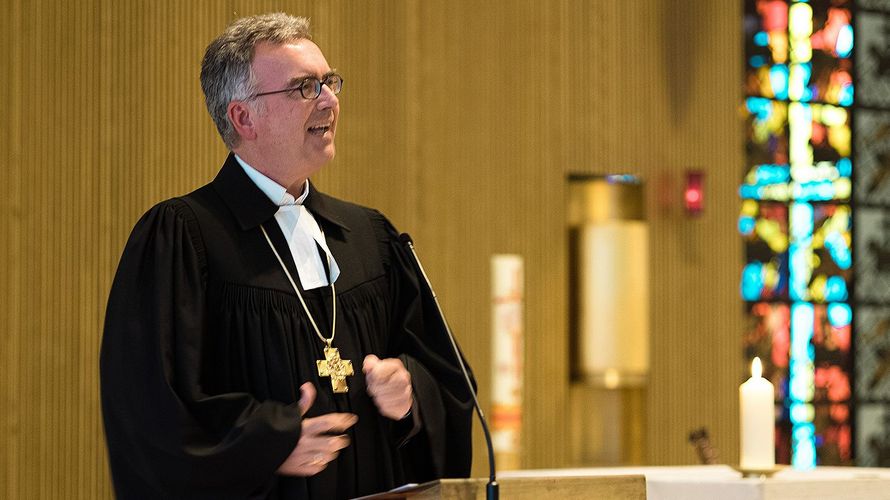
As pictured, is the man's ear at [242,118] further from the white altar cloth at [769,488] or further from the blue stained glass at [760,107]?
the blue stained glass at [760,107]

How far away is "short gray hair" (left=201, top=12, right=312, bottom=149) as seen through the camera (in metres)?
2.66

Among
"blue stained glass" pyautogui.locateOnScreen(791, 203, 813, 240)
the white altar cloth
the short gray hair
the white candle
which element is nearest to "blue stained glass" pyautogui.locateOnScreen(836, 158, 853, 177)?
"blue stained glass" pyautogui.locateOnScreen(791, 203, 813, 240)

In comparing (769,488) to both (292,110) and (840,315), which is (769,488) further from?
(840,315)

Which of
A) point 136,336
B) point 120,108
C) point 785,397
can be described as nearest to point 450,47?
point 120,108

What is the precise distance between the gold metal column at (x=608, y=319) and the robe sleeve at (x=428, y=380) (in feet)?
13.2

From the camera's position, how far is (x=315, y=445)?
7.74 ft

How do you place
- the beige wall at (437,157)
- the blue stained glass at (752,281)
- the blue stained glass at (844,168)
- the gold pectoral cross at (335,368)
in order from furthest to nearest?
the blue stained glass at (844,168)
the blue stained glass at (752,281)
the beige wall at (437,157)
the gold pectoral cross at (335,368)

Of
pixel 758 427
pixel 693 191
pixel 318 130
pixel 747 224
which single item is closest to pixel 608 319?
pixel 693 191

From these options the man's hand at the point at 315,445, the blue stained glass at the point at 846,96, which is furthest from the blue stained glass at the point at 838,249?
the man's hand at the point at 315,445

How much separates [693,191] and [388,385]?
15.9ft

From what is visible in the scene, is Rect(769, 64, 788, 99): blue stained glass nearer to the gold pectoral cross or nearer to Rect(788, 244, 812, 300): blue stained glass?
Rect(788, 244, 812, 300): blue stained glass

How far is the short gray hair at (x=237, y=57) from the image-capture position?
2.66m

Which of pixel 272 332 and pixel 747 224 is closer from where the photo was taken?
pixel 272 332

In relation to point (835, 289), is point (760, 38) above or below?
above
